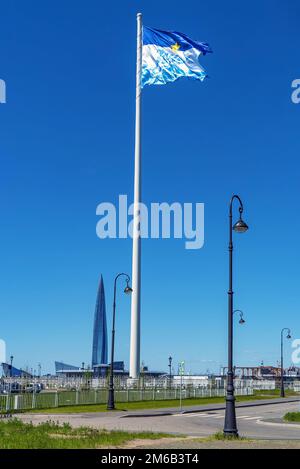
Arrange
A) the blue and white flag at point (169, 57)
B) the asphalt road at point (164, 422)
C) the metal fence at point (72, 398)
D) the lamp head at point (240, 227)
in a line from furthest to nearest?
the blue and white flag at point (169, 57), the metal fence at point (72, 398), the asphalt road at point (164, 422), the lamp head at point (240, 227)

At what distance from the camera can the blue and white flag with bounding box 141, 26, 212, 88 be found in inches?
2158

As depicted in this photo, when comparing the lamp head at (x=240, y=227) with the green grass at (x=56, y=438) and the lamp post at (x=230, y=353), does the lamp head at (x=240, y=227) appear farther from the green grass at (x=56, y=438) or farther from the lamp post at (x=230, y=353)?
the green grass at (x=56, y=438)

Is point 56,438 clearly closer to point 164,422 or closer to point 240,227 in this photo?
point 240,227

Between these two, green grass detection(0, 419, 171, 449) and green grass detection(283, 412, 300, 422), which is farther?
green grass detection(283, 412, 300, 422)

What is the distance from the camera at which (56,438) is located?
1811 centimetres

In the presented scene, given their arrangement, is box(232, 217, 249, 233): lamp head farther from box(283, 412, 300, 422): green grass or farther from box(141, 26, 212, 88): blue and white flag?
box(141, 26, 212, 88): blue and white flag

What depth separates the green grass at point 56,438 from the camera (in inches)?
645

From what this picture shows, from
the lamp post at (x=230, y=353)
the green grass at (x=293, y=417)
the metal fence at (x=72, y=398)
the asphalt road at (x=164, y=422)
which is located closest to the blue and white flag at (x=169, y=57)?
the metal fence at (x=72, y=398)

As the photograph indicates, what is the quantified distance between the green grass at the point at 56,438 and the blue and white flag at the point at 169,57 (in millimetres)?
38995

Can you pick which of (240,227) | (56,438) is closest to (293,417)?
(240,227)

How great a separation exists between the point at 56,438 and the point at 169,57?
44.9 meters

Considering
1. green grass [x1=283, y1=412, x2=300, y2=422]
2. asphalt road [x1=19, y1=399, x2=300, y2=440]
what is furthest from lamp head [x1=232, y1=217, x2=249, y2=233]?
green grass [x1=283, y1=412, x2=300, y2=422]

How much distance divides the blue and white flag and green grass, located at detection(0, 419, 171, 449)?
3899 cm

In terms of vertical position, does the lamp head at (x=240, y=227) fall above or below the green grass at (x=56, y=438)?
above
